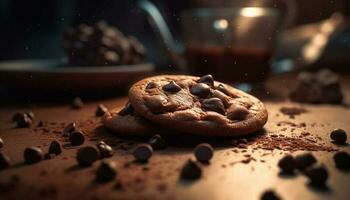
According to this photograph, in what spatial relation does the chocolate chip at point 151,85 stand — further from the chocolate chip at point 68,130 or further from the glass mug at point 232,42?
the glass mug at point 232,42

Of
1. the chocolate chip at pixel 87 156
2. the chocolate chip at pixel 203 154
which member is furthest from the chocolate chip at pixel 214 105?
the chocolate chip at pixel 87 156

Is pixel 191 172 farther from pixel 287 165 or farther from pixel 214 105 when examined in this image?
pixel 214 105

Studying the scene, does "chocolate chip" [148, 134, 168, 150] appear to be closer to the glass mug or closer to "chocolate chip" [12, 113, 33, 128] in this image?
"chocolate chip" [12, 113, 33, 128]

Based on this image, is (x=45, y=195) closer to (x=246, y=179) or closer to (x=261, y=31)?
(x=246, y=179)

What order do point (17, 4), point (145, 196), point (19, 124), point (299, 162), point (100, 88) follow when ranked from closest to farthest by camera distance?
point (145, 196), point (299, 162), point (19, 124), point (100, 88), point (17, 4)

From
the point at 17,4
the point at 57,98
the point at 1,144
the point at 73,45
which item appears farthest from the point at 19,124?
the point at 17,4
